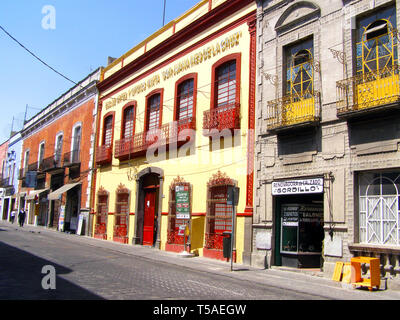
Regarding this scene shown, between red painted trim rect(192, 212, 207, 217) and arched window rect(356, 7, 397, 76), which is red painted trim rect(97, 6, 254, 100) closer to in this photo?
arched window rect(356, 7, 397, 76)

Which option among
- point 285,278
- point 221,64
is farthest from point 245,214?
point 221,64

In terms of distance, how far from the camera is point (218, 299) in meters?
7.40

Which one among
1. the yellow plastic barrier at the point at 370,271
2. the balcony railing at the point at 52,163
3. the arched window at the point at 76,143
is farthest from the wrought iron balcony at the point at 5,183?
the yellow plastic barrier at the point at 370,271

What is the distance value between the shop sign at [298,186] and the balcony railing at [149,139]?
17.3ft

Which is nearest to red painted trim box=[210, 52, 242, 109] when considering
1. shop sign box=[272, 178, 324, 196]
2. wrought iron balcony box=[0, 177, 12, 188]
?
shop sign box=[272, 178, 324, 196]

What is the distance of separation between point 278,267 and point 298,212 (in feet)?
6.02

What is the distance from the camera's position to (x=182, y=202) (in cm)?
1655

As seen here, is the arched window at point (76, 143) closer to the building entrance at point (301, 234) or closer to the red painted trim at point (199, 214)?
the red painted trim at point (199, 214)

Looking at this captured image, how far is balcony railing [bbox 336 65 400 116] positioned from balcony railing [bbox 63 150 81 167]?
2011cm

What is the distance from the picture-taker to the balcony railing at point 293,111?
39.0 ft

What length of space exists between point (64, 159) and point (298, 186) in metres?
20.9

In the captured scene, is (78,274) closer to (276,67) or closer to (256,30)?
(276,67)

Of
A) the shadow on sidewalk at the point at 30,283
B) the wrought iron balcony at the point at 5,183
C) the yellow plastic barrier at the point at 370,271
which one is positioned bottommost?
the shadow on sidewalk at the point at 30,283

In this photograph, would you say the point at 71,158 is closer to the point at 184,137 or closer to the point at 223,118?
the point at 184,137
